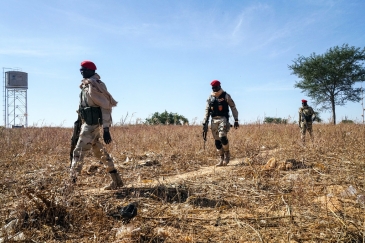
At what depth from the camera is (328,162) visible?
4.63 metres

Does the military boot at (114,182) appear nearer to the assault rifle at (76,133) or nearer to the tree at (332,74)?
the assault rifle at (76,133)

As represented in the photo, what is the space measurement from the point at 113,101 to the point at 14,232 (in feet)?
6.48

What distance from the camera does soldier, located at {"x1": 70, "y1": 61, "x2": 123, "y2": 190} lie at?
3.56 meters

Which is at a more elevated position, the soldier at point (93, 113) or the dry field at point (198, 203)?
the soldier at point (93, 113)

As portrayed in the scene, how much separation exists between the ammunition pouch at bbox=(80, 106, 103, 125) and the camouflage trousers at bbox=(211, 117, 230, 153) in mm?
2697

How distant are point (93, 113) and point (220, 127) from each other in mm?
2832

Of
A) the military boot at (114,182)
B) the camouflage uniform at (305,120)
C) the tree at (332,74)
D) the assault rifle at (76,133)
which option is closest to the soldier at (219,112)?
the military boot at (114,182)

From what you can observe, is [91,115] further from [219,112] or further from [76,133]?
[219,112]

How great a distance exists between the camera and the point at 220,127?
5.64m

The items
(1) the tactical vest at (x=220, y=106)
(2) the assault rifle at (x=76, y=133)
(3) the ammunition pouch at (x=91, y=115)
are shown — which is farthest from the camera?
(1) the tactical vest at (x=220, y=106)

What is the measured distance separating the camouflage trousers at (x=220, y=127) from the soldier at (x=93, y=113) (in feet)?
8.38

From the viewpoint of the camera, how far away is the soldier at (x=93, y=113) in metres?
3.56

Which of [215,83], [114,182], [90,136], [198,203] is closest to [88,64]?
[90,136]

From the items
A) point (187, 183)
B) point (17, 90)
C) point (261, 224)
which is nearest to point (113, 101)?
point (187, 183)
